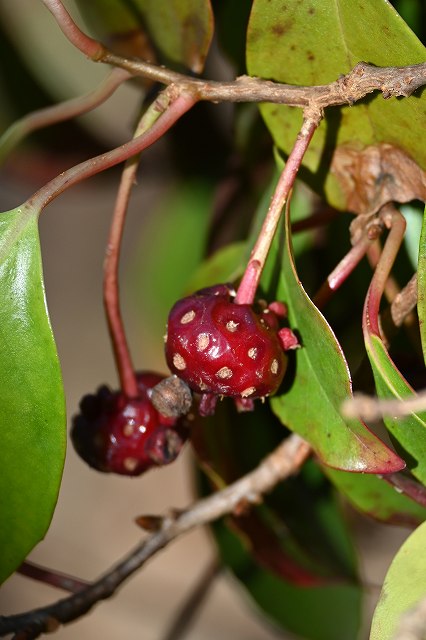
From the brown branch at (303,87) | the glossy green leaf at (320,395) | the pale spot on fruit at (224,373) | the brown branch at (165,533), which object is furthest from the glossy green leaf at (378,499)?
the brown branch at (303,87)

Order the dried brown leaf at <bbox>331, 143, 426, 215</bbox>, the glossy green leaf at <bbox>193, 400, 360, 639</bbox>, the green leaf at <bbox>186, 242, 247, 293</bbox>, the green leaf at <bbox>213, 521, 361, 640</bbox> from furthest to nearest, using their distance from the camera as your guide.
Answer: the green leaf at <bbox>213, 521, 361, 640</bbox>
the glossy green leaf at <bbox>193, 400, 360, 639</bbox>
the green leaf at <bbox>186, 242, 247, 293</bbox>
the dried brown leaf at <bbox>331, 143, 426, 215</bbox>

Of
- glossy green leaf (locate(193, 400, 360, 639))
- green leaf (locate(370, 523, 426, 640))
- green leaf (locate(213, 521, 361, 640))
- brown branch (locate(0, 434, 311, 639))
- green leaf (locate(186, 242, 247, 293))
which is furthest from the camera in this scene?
green leaf (locate(213, 521, 361, 640))

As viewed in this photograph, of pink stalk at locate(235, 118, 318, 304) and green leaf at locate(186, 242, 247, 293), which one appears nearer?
pink stalk at locate(235, 118, 318, 304)

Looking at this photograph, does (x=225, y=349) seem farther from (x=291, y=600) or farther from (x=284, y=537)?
(x=291, y=600)

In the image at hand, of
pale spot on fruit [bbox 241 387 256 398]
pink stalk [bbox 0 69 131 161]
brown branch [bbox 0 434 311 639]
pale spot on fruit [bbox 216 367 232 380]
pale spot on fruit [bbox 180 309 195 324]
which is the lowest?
brown branch [bbox 0 434 311 639]

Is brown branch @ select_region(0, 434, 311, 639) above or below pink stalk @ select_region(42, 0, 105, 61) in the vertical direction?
below

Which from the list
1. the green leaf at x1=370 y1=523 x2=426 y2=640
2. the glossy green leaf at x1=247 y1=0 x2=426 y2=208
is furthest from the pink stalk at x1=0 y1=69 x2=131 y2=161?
the green leaf at x1=370 y1=523 x2=426 y2=640

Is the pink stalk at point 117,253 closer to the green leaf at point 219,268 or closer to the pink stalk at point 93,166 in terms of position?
the pink stalk at point 93,166

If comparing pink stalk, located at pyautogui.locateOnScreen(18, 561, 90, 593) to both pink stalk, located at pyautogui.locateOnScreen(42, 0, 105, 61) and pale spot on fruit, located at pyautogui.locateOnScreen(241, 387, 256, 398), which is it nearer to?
pale spot on fruit, located at pyautogui.locateOnScreen(241, 387, 256, 398)
